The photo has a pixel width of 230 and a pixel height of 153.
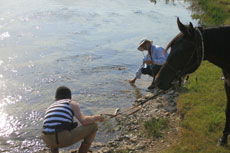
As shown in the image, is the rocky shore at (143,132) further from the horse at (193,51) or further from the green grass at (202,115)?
the horse at (193,51)

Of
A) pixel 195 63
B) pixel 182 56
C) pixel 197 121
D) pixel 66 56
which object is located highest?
pixel 182 56

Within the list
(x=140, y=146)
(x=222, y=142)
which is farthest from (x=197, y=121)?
(x=140, y=146)

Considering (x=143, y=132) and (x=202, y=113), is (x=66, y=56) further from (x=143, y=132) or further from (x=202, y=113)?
(x=202, y=113)

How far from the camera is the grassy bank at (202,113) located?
18.5ft

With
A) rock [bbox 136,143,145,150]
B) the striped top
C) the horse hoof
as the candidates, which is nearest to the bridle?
the striped top

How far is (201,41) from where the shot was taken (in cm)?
394

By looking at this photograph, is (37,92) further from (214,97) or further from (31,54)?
(214,97)

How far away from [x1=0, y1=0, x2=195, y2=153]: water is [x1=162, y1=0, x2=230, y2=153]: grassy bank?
224 centimetres

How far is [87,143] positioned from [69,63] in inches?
359

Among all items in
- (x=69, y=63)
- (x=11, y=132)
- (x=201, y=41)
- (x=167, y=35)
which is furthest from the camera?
(x=167, y=35)

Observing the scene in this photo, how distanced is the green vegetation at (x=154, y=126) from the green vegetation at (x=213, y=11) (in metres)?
15.3

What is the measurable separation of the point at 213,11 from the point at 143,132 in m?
20.9

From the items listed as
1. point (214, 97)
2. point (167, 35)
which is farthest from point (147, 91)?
point (167, 35)

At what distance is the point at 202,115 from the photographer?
6918 millimetres
